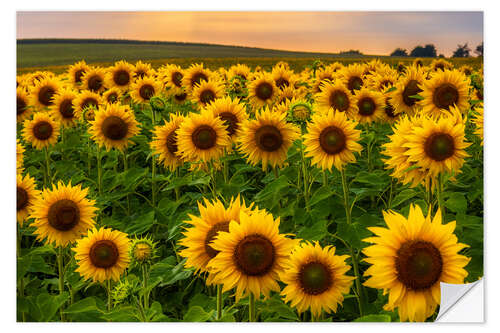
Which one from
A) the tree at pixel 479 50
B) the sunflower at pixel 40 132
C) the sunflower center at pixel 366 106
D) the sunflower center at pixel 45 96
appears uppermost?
the tree at pixel 479 50

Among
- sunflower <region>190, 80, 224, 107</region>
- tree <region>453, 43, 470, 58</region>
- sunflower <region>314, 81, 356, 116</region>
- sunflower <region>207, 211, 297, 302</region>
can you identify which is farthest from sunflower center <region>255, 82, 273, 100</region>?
sunflower <region>207, 211, 297, 302</region>

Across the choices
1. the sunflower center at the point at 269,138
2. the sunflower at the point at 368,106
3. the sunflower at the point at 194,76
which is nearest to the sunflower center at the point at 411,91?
the sunflower at the point at 368,106

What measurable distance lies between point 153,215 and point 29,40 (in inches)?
54.2

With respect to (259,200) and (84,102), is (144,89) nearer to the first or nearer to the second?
(84,102)

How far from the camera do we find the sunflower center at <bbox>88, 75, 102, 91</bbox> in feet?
15.2

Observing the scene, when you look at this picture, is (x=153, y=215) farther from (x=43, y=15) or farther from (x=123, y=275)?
(x=43, y=15)

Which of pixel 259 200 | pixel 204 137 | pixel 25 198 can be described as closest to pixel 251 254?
pixel 259 200

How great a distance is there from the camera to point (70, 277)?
9.27ft

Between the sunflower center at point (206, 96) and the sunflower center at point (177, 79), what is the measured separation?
1.56ft

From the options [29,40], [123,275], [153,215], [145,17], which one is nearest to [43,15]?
[29,40]

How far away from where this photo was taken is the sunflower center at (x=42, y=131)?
3.79m

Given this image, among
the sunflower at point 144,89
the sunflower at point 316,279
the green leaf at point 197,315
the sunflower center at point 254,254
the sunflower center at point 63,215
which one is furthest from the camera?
the sunflower at point 144,89

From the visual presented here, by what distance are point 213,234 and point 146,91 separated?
264cm

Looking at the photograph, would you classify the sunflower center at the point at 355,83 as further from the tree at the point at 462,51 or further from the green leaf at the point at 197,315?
the green leaf at the point at 197,315
